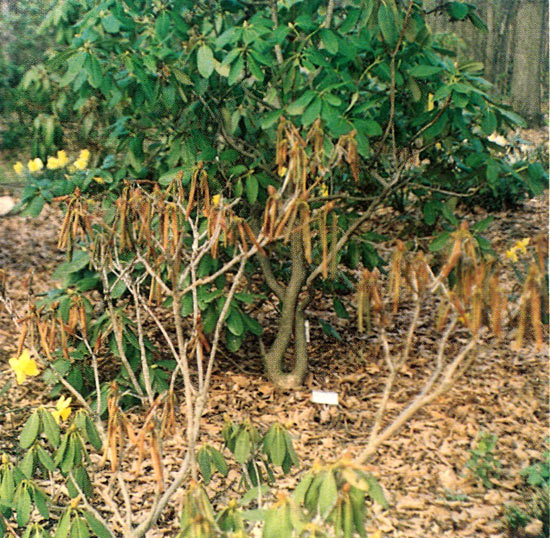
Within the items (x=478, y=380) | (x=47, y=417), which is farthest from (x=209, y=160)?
(x=478, y=380)

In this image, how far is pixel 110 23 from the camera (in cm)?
260

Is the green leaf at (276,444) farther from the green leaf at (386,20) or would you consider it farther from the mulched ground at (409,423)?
the green leaf at (386,20)

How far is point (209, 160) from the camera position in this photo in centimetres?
292

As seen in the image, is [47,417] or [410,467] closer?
[47,417]

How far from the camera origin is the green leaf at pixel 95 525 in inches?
62.7

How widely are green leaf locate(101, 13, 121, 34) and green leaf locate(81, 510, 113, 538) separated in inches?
68.9

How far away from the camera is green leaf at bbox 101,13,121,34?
8.46 feet

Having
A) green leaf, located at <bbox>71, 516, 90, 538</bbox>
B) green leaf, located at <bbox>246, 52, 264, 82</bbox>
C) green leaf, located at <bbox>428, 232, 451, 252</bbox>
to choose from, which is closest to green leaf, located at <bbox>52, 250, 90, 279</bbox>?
green leaf, located at <bbox>246, 52, 264, 82</bbox>

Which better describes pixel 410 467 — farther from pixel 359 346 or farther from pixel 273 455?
pixel 273 455

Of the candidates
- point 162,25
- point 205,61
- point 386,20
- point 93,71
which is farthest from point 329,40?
point 93,71

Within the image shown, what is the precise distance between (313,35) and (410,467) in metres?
1.77

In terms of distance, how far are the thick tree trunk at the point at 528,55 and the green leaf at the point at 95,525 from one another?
677 cm

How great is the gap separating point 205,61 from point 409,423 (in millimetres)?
1817

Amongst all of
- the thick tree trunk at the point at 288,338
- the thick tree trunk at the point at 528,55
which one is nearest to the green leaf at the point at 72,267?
the thick tree trunk at the point at 288,338
